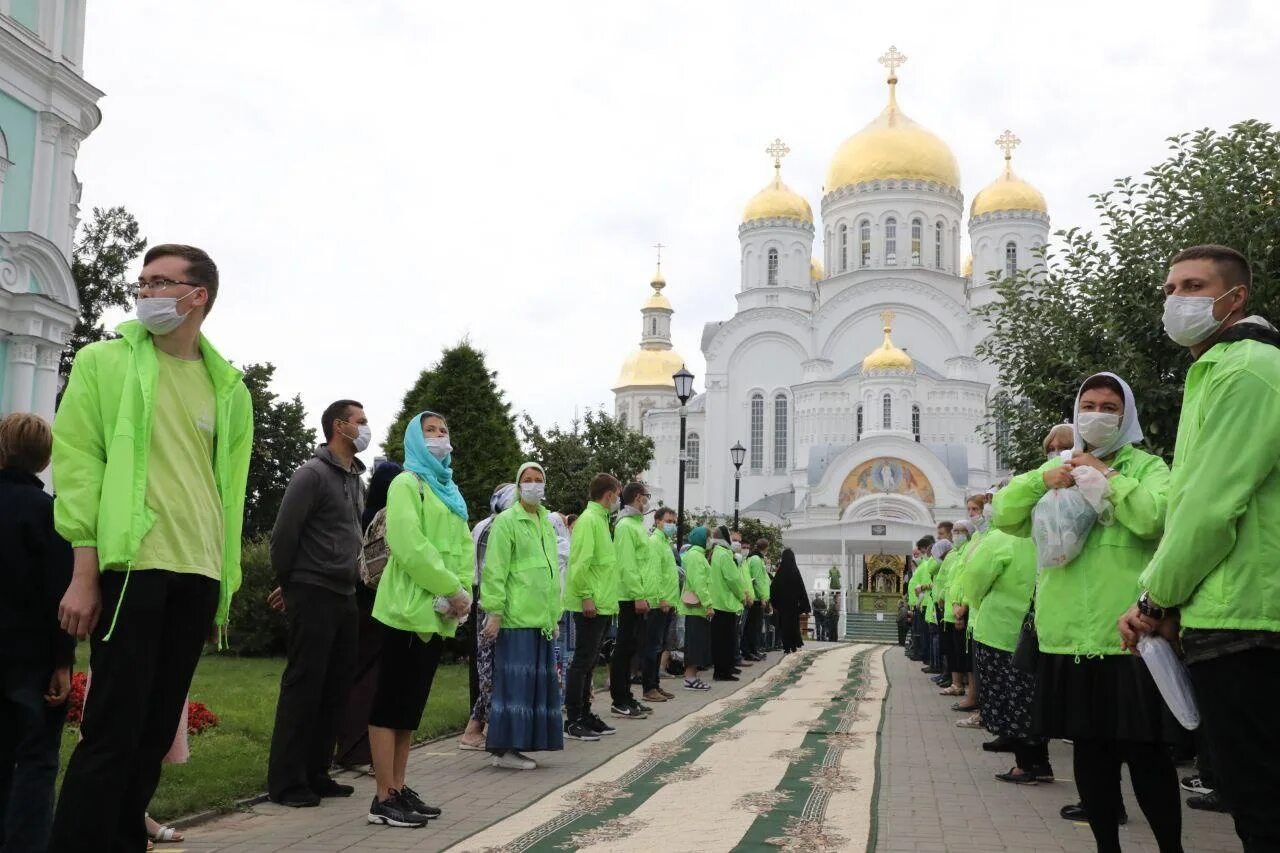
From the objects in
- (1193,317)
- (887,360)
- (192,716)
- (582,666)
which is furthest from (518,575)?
(887,360)

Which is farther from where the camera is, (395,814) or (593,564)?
(593,564)

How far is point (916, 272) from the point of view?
59906 millimetres

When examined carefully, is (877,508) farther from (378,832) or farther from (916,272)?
(378,832)

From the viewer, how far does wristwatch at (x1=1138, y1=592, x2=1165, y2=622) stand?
3.68 metres

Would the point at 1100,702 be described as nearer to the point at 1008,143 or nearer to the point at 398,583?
the point at 398,583

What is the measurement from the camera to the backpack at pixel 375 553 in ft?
23.9

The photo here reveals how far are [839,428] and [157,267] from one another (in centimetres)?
5471

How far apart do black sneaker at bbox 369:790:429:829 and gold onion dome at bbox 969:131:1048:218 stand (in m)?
58.7

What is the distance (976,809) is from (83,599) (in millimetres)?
4868

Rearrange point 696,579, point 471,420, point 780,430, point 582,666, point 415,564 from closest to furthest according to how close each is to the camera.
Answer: point 415,564 → point 582,666 → point 696,579 → point 471,420 → point 780,430

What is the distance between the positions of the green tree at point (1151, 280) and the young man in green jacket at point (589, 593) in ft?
13.0

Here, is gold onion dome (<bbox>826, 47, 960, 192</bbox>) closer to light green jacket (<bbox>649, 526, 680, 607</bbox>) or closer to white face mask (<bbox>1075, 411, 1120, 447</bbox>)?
light green jacket (<bbox>649, 526, 680, 607</bbox>)

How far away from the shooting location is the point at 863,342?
197 ft

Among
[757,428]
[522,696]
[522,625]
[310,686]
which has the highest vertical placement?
[757,428]
